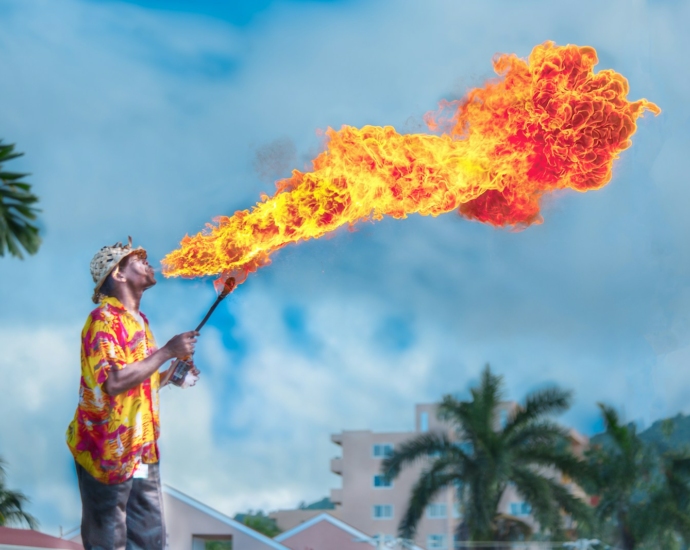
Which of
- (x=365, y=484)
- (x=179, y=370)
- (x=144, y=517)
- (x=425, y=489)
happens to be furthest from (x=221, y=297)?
(x=365, y=484)

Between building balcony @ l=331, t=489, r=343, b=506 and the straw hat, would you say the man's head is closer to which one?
the straw hat

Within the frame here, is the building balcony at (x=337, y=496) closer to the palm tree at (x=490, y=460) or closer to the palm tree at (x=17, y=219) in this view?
the palm tree at (x=490, y=460)

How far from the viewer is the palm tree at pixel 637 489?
3466cm

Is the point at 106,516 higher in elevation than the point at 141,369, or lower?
lower

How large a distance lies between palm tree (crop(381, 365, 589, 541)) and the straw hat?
87.8 ft

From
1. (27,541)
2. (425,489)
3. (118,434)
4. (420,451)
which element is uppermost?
(420,451)

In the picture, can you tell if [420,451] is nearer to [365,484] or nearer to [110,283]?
[110,283]

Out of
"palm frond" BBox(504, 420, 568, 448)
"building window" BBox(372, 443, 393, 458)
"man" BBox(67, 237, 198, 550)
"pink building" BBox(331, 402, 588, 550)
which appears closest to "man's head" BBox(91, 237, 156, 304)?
"man" BBox(67, 237, 198, 550)

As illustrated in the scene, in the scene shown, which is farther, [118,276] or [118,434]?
[118,276]

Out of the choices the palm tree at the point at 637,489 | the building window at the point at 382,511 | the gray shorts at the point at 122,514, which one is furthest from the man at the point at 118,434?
the building window at the point at 382,511

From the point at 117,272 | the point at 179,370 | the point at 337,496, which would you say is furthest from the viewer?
the point at 337,496

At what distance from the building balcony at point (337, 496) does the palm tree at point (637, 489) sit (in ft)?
91.4

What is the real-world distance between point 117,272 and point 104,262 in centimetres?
10

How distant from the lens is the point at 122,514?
213 inches
